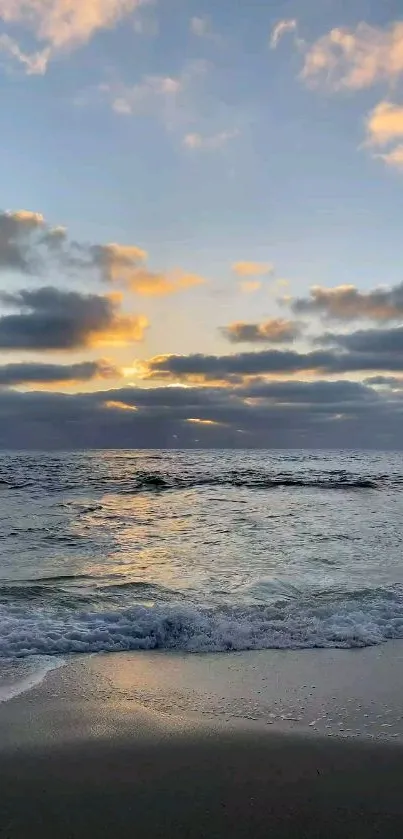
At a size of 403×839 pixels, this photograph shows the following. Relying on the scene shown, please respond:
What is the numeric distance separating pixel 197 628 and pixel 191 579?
2886 millimetres

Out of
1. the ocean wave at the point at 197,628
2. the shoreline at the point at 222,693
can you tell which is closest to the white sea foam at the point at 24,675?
the shoreline at the point at 222,693

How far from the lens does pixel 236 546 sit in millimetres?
13039

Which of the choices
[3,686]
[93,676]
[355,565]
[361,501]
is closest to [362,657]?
[93,676]

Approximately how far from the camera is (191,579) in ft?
32.0

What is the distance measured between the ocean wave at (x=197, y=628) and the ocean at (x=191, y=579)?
2cm

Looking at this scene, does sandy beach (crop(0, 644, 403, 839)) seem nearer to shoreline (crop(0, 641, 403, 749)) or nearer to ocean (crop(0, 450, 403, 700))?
shoreline (crop(0, 641, 403, 749))

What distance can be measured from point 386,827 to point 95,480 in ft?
109

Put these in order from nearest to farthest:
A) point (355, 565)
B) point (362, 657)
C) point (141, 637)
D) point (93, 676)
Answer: point (93, 676) < point (362, 657) < point (141, 637) < point (355, 565)

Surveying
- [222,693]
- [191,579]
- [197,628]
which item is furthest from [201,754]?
[191,579]

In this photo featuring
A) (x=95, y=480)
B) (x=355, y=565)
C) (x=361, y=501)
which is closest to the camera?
(x=355, y=565)

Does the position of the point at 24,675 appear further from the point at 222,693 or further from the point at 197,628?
the point at 197,628

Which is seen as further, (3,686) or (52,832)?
(3,686)

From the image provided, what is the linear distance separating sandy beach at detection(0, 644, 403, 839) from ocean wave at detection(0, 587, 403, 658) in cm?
69

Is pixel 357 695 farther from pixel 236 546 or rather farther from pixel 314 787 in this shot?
pixel 236 546
